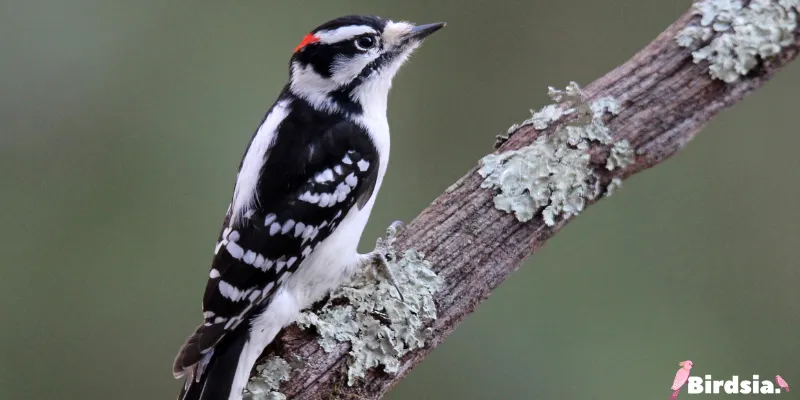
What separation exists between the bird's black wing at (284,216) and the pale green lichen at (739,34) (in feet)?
3.05

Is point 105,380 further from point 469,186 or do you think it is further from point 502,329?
point 469,186

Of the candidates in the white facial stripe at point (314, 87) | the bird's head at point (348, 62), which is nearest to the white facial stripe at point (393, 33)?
the bird's head at point (348, 62)

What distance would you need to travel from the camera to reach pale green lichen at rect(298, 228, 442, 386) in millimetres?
2229

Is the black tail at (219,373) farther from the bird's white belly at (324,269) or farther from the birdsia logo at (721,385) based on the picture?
the birdsia logo at (721,385)

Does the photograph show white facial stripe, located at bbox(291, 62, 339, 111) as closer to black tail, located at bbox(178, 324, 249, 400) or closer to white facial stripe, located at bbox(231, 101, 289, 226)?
white facial stripe, located at bbox(231, 101, 289, 226)

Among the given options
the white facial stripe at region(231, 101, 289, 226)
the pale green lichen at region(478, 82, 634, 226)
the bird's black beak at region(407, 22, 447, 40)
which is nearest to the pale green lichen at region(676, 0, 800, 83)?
the pale green lichen at region(478, 82, 634, 226)

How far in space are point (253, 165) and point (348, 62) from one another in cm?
42

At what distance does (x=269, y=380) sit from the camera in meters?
2.18

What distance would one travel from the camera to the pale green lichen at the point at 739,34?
2254mm

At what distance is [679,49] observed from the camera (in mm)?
2301

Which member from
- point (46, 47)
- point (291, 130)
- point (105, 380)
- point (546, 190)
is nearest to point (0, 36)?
point (46, 47)

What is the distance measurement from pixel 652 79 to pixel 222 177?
1957 mm

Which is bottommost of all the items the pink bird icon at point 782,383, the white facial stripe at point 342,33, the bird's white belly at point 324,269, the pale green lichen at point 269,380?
the pale green lichen at point 269,380

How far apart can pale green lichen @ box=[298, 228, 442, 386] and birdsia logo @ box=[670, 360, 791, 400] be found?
4.26ft
